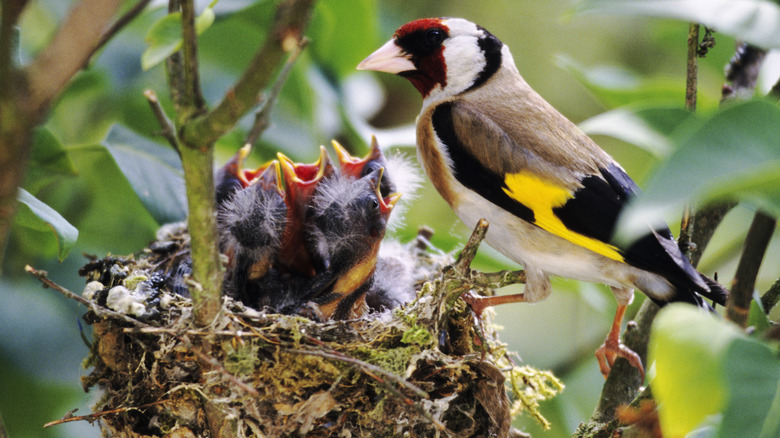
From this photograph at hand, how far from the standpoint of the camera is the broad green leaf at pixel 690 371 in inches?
27.8

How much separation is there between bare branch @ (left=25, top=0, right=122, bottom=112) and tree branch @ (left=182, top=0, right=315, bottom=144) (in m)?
0.16

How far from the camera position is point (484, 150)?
175cm

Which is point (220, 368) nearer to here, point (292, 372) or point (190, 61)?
point (292, 372)

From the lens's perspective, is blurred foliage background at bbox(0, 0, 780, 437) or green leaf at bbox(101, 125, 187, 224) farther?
blurred foliage background at bbox(0, 0, 780, 437)

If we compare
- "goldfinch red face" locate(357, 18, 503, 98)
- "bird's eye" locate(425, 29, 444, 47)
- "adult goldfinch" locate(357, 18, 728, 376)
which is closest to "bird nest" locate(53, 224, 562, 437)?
"adult goldfinch" locate(357, 18, 728, 376)

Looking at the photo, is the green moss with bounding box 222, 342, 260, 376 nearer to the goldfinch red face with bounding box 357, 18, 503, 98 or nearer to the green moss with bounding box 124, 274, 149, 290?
the green moss with bounding box 124, 274, 149, 290

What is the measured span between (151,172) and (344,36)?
3.17ft

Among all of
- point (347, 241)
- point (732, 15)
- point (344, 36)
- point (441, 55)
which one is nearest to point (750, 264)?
point (732, 15)

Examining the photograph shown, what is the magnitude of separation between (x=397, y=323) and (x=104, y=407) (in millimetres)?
703

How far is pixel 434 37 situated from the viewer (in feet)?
6.86

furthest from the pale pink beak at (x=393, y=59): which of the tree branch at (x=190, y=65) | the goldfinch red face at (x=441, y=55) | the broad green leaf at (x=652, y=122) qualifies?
the tree branch at (x=190, y=65)

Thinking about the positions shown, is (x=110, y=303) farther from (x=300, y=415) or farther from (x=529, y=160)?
(x=529, y=160)

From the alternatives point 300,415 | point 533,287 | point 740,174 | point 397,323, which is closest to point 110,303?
point 300,415

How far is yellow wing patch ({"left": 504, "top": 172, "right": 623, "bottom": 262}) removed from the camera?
5.41 ft
